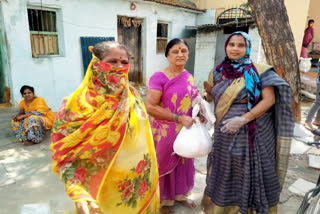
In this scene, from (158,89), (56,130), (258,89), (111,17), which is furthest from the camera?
(111,17)

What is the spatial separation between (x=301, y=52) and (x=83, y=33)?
8231 mm

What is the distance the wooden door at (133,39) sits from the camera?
26.8 ft

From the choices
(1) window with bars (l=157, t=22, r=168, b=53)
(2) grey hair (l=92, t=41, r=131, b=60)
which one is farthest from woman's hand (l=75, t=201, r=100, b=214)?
(1) window with bars (l=157, t=22, r=168, b=53)

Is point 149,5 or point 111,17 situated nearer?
point 111,17

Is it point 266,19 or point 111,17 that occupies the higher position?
point 111,17

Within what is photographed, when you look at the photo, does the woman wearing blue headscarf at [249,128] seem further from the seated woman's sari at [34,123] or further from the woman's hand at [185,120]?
the seated woman's sari at [34,123]

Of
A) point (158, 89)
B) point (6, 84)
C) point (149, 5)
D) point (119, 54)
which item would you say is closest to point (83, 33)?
point (6, 84)

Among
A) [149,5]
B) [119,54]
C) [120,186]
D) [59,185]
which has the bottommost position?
[59,185]

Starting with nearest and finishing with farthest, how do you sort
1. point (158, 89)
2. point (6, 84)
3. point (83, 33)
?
point (158, 89), point (6, 84), point (83, 33)

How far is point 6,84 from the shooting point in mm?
5324

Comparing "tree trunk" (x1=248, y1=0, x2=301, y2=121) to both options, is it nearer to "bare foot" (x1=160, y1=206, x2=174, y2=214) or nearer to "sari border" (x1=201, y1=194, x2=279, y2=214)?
"sari border" (x1=201, y1=194, x2=279, y2=214)

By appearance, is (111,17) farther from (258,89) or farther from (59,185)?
(258,89)

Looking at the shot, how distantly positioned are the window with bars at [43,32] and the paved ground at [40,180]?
2414 millimetres

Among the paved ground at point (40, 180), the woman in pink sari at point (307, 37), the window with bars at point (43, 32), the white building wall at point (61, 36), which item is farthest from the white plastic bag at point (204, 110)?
the woman in pink sari at point (307, 37)
